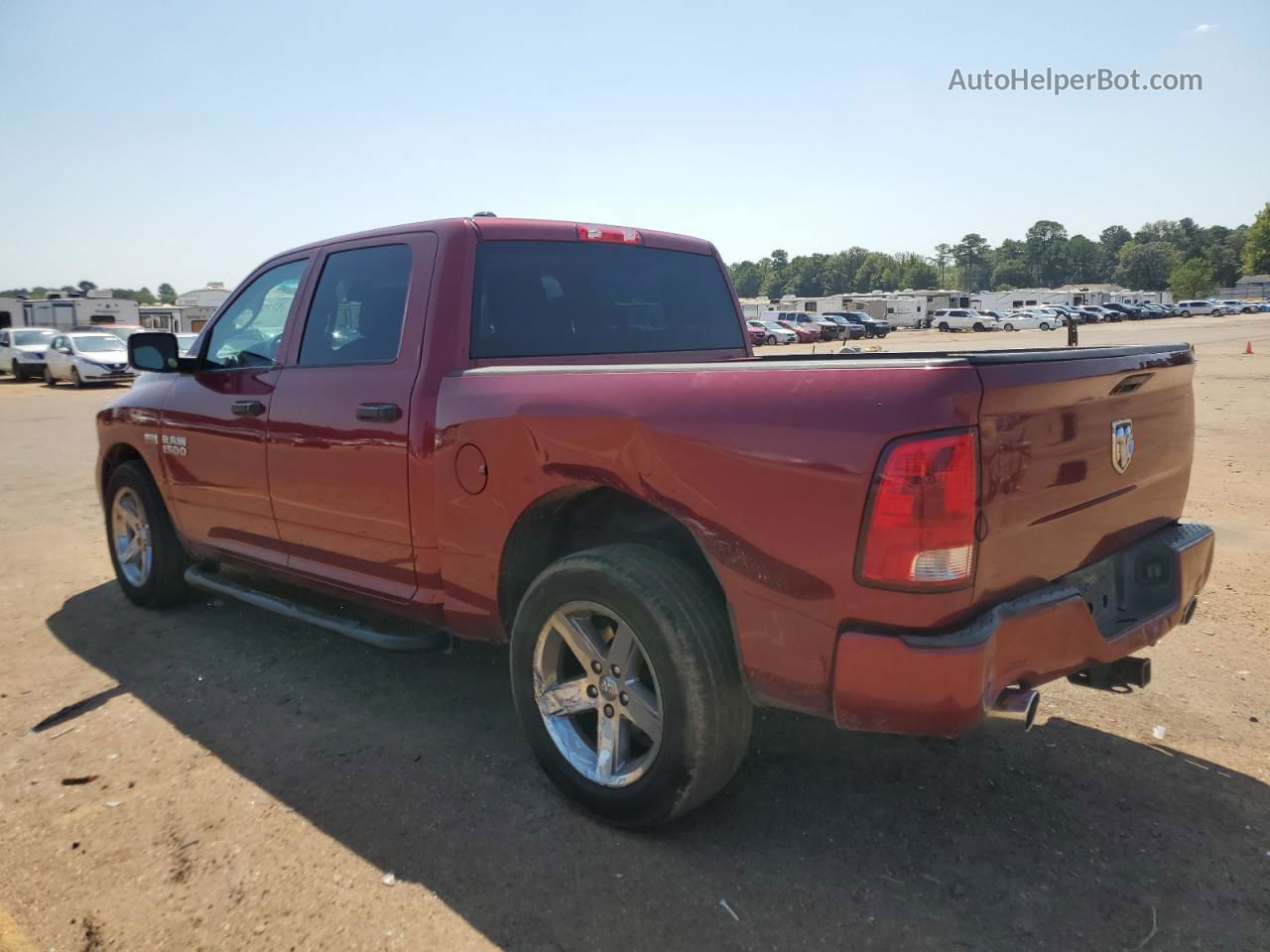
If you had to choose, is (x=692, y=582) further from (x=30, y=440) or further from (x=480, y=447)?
(x=30, y=440)

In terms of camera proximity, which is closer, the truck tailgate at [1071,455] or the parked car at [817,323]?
the truck tailgate at [1071,455]

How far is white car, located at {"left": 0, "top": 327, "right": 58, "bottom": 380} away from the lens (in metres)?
27.6

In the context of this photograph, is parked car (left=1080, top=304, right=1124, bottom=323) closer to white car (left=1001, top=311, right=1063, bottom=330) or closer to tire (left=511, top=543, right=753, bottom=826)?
white car (left=1001, top=311, right=1063, bottom=330)

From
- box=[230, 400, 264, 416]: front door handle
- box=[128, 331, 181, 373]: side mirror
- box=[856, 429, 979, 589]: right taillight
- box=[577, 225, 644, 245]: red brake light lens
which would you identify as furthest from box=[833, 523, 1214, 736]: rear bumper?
box=[128, 331, 181, 373]: side mirror

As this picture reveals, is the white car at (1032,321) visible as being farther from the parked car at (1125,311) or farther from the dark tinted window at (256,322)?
the dark tinted window at (256,322)

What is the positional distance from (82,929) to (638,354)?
2.71 m

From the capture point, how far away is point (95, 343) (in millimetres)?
25484

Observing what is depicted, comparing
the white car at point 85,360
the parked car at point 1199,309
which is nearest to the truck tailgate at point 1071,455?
the white car at point 85,360

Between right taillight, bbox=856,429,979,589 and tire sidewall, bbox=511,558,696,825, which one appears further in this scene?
tire sidewall, bbox=511,558,696,825

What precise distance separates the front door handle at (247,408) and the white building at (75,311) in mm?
45293

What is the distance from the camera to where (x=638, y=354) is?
Answer: 398cm

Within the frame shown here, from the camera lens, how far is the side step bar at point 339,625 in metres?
3.61

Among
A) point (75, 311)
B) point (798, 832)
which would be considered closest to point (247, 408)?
point (798, 832)

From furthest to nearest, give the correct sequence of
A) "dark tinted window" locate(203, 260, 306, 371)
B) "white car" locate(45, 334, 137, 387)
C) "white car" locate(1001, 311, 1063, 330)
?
"white car" locate(1001, 311, 1063, 330)
"white car" locate(45, 334, 137, 387)
"dark tinted window" locate(203, 260, 306, 371)
